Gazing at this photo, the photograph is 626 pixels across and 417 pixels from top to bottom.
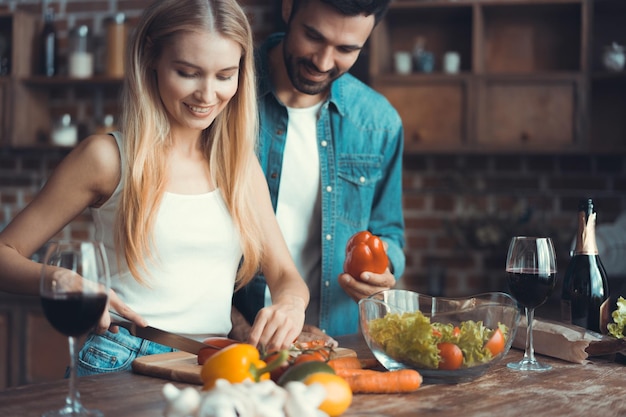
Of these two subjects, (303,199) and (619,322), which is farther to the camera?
(303,199)

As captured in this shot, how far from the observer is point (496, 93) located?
11.6 ft

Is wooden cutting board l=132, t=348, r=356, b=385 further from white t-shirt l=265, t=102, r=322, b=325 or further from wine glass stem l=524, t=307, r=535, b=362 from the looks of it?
white t-shirt l=265, t=102, r=322, b=325

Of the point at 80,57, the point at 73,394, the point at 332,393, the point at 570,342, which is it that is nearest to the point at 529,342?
the point at 570,342

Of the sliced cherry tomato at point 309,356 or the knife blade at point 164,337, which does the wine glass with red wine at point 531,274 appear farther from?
the knife blade at point 164,337

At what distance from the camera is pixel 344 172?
92.7 inches

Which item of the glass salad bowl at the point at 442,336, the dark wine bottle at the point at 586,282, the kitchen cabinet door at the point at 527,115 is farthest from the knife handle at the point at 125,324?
the kitchen cabinet door at the point at 527,115

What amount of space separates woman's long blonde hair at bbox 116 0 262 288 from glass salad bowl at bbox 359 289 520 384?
47 centimetres

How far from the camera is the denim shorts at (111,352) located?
1661 mm

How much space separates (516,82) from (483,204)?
1.89ft

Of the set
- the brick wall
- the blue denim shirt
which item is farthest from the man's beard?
the brick wall

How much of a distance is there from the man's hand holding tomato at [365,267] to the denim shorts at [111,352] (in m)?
0.50

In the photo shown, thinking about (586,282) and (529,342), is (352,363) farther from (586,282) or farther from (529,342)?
(586,282)

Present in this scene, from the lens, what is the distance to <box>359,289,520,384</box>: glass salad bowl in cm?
A: 136

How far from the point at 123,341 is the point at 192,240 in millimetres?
251
